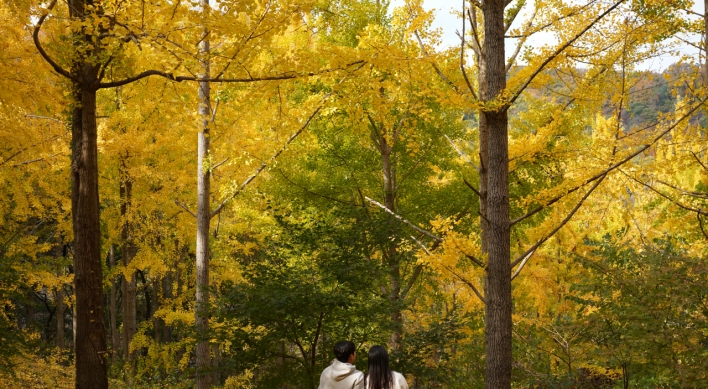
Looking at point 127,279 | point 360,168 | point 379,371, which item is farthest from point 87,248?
point 127,279

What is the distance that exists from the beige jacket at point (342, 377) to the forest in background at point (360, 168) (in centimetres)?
195

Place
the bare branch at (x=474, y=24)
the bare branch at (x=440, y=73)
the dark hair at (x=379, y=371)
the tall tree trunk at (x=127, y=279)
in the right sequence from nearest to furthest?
the dark hair at (x=379, y=371) → the bare branch at (x=474, y=24) → the bare branch at (x=440, y=73) → the tall tree trunk at (x=127, y=279)

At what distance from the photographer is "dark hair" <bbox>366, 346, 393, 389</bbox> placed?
12.4 ft

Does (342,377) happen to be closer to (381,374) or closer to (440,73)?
(381,374)

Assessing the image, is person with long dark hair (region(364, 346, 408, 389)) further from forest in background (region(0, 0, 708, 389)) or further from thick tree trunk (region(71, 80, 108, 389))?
thick tree trunk (region(71, 80, 108, 389))

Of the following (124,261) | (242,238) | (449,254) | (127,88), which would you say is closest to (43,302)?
(242,238)

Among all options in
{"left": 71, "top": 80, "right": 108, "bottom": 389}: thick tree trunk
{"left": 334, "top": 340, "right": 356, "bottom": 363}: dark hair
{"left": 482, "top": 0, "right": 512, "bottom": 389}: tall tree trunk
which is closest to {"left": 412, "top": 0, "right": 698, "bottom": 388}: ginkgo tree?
{"left": 482, "top": 0, "right": 512, "bottom": 389}: tall tree trunk

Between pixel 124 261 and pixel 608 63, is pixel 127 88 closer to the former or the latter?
pixel 124 261

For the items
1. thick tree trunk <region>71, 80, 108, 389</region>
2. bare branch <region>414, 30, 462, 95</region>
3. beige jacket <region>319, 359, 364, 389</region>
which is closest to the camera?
beige jacket <region>319, 359, 364, 389</region>

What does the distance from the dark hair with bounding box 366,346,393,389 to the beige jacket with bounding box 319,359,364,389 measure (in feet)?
0.98

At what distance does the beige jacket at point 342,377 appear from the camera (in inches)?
161

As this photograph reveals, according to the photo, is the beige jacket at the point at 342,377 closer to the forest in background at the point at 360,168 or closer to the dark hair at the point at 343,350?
the dark hair at the point at 343,350


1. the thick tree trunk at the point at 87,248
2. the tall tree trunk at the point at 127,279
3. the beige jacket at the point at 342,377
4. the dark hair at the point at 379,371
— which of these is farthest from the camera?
the tall tree trunk at the point at 127,279

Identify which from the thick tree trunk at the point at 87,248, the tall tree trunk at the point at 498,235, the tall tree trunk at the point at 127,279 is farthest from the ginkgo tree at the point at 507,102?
the tall tree trunk at the point at 127,279
